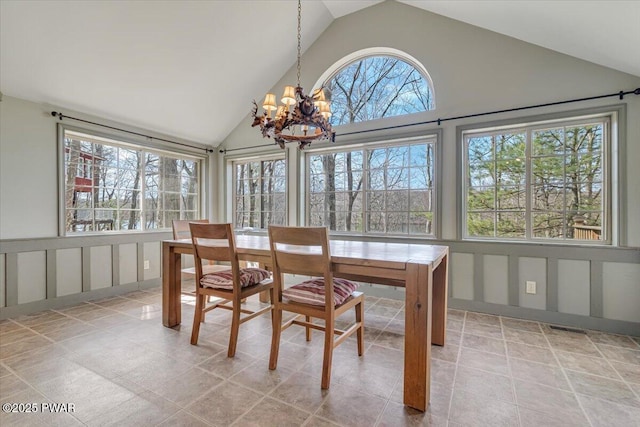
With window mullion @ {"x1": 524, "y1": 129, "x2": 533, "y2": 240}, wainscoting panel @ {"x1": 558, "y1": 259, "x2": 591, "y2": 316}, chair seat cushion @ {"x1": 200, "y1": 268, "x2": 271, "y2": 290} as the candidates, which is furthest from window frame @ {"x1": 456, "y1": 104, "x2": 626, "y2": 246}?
chair seat cushion @ {"x1": 200, "y1": 268, "x2": 271, "y2": 290}

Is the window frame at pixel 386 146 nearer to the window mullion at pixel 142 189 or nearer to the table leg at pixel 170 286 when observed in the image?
the table leg at pixel 170 286

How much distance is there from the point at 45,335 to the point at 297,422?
7.91ft

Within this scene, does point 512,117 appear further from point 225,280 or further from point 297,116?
point 225,280

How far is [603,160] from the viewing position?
268 cm

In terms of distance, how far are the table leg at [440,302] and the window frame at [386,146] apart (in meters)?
1.07

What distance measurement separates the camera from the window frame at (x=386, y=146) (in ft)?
10.7

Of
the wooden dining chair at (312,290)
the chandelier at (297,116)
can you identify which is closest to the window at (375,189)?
the chandelier at (297,116)

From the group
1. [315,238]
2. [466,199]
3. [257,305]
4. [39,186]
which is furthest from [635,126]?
[39,186]

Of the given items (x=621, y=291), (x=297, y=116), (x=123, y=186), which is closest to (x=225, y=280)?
(x=297, y=116)

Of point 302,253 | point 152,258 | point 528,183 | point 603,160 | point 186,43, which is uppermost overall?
point 186,43

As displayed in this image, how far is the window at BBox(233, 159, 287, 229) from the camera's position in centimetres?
451

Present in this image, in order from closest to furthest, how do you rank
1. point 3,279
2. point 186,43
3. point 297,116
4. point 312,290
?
point 312,290 → point 297,116 → point 3,279 → point 186,43

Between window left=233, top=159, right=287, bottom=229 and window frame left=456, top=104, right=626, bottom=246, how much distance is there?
243 cm

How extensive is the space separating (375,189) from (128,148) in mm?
3376
